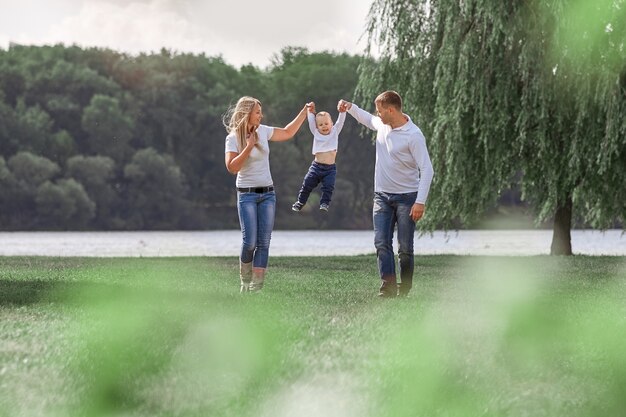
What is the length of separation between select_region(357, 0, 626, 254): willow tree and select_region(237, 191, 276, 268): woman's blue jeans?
1136 cm

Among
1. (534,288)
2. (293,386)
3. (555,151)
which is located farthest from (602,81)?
(293,386)

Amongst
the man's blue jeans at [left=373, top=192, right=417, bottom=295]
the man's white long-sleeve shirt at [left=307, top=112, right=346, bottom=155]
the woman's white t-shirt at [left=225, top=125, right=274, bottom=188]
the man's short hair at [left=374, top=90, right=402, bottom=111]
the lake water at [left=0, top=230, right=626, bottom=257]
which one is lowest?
the lake water at [left=0, top=230, right=626, bottom=257]

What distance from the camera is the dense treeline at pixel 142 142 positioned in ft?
250

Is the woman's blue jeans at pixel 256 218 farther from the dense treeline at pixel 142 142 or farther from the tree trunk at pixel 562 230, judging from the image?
the dense treeline at pixel 142 142

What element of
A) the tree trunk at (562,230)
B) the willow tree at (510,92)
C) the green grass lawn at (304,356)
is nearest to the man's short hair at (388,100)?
the green grass lawn at (304,356)

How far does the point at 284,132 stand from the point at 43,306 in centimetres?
311

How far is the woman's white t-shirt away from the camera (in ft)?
38.4

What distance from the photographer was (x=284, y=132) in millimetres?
12086

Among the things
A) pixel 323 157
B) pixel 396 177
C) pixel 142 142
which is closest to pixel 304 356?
pixel 396 177

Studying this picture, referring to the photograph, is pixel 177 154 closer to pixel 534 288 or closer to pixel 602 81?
pixel 602 81

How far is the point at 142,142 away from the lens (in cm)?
8131

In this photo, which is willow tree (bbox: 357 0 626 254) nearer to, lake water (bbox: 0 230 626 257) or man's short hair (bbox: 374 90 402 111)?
lake water (bbox: 0 230 626 257)

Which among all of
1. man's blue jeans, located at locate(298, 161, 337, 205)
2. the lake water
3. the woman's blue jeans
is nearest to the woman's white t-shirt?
the woman's blue jeans

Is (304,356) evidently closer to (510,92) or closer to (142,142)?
(510,92)
